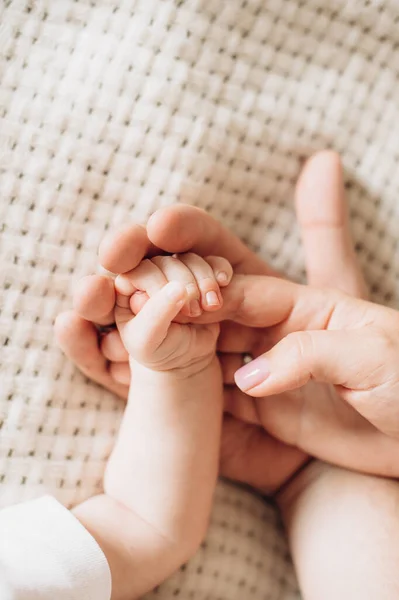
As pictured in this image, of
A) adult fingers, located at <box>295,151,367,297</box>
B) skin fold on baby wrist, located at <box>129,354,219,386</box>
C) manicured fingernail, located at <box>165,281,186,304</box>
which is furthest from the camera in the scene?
adult fingers, located at <box>295,151,367,297</box>

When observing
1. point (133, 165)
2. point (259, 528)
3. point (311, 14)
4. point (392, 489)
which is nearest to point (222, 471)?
point (259, 528)

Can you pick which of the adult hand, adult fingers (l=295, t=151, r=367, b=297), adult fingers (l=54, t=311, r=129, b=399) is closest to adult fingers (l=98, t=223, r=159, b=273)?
the adult hand

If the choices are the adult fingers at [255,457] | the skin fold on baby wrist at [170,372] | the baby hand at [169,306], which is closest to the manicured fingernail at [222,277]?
the baby hand at [169,306]

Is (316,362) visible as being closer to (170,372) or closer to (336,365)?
(336,365)

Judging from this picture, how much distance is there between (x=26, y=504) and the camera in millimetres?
739

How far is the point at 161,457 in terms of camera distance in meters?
0.76

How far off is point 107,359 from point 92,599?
0.89 ft

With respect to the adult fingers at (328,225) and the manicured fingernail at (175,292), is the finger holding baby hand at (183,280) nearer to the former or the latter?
the manicured fingernail at (175,292)

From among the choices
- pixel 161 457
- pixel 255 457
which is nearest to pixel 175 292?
pixel 161 457

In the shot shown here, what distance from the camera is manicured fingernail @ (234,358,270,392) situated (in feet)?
2.19

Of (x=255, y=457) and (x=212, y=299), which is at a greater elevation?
(x=212, y=299)

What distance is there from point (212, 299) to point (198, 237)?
106 mm

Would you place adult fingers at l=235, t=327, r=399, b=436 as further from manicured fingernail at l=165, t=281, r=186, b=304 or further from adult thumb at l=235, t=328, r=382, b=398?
manicured fingernail at l=165, t=281, r=186, b=304

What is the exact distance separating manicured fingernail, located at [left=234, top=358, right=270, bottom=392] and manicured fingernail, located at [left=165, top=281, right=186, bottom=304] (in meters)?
0.11
